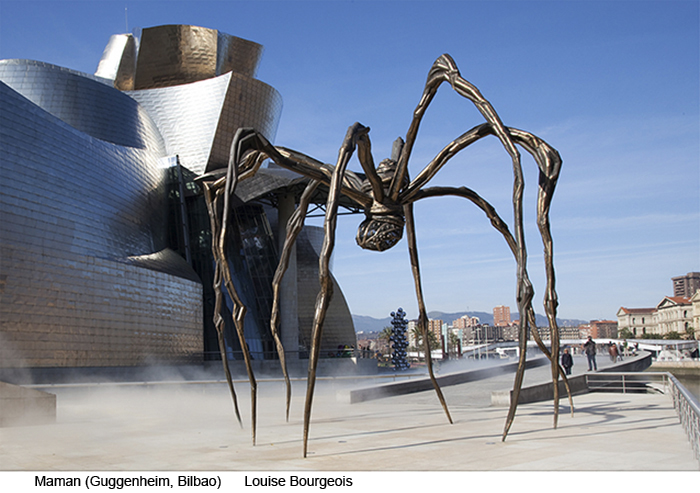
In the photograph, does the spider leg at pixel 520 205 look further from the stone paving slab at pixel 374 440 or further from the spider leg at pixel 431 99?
the stone paving slab at pixel 374 440

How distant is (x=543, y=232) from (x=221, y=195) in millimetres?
3954

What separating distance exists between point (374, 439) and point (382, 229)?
2.58 m

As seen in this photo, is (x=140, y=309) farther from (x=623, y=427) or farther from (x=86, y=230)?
(x=623, y=427)

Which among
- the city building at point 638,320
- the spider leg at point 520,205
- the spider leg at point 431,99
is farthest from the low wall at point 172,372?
the city building at point 638,320

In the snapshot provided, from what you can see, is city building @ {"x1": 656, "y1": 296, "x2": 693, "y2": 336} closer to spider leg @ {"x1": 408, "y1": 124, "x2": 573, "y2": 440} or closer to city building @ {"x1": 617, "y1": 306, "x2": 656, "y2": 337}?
city building @ {"x1": 617, "y1": 306, "x2": 656, "y2": 337}

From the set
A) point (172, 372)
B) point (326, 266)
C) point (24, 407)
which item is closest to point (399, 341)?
point (172, 372)

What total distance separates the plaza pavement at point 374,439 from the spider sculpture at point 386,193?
0.48 metres

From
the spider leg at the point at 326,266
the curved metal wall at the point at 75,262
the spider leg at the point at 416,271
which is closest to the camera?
the spider leg at the point at 326,266

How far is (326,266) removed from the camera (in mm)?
5871

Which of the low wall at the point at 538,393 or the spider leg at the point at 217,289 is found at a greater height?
the spider leg at the point at 217,289

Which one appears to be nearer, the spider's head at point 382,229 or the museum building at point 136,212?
the spider's head at point 382,229

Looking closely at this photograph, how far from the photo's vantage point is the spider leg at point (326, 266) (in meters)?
5.74

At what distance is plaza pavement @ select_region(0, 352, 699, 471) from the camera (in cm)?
561
